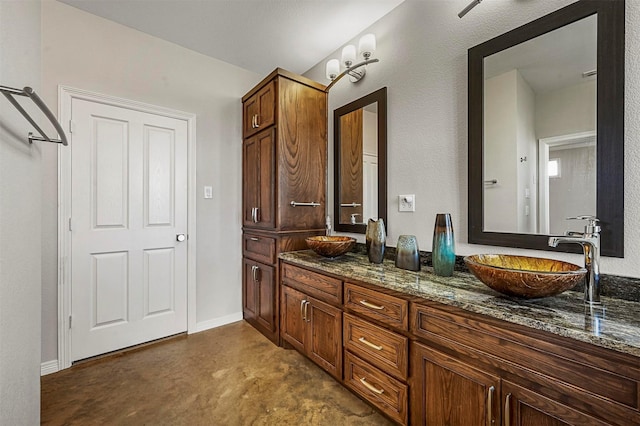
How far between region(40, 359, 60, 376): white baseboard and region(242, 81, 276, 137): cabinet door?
91.1 inches

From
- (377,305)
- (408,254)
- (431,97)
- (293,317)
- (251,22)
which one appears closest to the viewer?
(377,305)

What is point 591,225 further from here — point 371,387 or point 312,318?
point 312,318

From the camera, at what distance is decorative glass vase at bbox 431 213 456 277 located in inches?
59.7

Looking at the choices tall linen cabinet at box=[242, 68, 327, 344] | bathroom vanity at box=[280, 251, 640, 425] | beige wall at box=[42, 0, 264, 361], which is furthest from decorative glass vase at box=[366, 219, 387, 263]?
beige wall at box=[42, 0, 264, 361]

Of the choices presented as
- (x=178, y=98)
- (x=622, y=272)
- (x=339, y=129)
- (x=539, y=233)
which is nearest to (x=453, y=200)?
(x=539, y=233)

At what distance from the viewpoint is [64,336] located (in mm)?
2020

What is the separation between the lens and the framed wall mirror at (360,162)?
209 centimetres

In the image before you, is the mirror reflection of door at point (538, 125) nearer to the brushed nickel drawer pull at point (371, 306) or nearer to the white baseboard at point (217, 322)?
the brushed nickel drawer pull at point (371, 306)

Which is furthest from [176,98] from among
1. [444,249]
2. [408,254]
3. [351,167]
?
[444,249]

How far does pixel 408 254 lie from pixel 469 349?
662 millimetres

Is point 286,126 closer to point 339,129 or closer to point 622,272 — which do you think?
point 339,129

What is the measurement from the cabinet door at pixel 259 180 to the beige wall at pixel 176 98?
134mm

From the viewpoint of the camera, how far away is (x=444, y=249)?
4.99 ft

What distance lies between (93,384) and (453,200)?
103 inches
